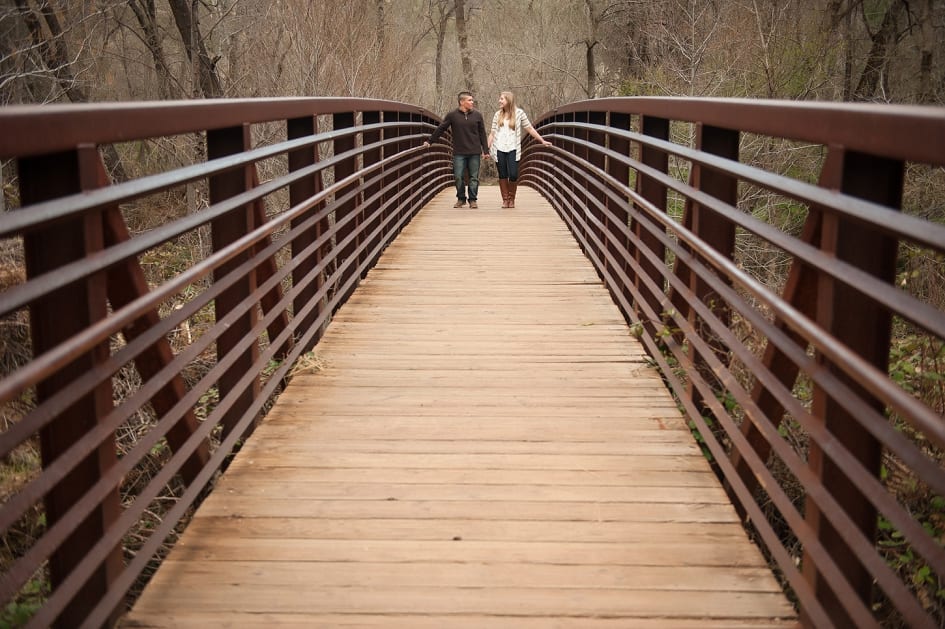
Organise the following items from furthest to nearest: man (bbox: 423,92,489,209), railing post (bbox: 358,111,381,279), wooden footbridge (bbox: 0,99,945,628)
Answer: man (bbox: 423,92,489,209), railing post (bbox: 358,111,381,279), wooden footbridge (bbox: 0,99,945,628)

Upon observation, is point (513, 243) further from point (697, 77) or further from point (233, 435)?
point (697, 77)

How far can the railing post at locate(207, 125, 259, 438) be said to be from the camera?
4.54 meters

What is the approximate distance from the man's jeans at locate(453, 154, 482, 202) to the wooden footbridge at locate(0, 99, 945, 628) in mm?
8755

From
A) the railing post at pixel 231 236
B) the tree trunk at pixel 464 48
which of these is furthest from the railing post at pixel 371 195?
the tree trunk at pixel 464 48

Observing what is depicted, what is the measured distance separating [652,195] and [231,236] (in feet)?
9.08

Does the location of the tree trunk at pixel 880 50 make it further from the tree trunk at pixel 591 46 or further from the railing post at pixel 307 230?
the railing post at pixel 307 230

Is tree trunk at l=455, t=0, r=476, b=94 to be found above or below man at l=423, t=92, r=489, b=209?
above

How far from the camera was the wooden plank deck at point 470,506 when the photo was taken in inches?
127

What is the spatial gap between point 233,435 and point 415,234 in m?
7.58

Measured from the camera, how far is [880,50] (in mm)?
19266

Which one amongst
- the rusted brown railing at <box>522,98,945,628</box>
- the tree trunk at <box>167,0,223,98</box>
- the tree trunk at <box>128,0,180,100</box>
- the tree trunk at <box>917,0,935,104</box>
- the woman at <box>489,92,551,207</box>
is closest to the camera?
the rusted brown railing at <box>522,98,945,628</box>

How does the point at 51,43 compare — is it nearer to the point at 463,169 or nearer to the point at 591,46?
the point at 463,169

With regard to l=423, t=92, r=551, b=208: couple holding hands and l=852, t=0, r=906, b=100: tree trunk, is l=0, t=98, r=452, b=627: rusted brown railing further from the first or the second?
l=852, t=0, r=906, b=100: tree trunk

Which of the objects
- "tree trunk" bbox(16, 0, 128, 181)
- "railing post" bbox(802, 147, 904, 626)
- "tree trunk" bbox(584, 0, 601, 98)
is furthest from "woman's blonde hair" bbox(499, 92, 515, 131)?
"tree trunk" bbox(584, 0, 601, 98)
